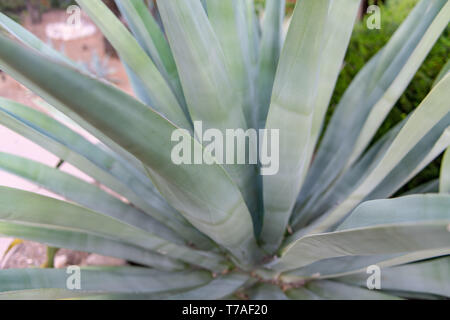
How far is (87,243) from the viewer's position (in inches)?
28.6

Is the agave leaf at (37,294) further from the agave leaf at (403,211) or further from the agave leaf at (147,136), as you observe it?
the agave leaf at (403,211)

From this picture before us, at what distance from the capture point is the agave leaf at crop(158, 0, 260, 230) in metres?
0.48

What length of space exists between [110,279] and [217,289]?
0.67 feet

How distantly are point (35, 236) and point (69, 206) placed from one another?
17 centimetres

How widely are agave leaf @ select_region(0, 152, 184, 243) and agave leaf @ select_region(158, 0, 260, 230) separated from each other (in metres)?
0.27

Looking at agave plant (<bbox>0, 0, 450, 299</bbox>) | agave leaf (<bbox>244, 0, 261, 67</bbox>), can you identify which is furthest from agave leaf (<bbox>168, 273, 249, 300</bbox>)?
agave leaf (<bbox>244, 0, 261, 67</bbox>)

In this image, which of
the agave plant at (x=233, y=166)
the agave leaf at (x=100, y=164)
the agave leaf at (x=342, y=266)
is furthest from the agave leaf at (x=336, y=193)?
the agave leaf at (x=100, y=164)

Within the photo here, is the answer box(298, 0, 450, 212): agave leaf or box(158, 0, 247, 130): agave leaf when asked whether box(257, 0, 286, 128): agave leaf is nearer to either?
box(158, 0, 247, 130): agave leaf

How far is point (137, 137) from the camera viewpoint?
390 millimetres

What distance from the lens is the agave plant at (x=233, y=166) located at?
1.32 ft

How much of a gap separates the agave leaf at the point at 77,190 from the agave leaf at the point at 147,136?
0.81ft

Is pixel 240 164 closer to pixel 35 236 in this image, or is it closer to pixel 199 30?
pixel 199 30
